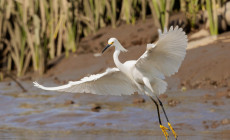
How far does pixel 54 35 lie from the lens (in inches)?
593

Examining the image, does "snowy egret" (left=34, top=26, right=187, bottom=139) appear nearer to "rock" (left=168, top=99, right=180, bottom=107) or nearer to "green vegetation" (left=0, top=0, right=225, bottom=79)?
"rock" (left=168, top=99, right=180, bottom=107)

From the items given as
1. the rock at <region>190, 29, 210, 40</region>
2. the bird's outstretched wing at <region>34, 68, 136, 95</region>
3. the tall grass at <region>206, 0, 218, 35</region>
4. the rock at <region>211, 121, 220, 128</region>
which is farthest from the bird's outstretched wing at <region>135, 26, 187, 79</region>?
the rock at <region>190, 29, 210, 40</region>

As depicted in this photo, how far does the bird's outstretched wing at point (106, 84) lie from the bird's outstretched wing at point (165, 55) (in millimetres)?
511

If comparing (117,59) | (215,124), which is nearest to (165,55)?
(117,59)

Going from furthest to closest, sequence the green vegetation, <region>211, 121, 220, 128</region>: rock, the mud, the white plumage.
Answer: the green vegetation, the mud, <region>211, 121, 220, 128</region>: rock, the white plumage

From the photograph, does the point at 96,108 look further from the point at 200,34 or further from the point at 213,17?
the point at 200,34

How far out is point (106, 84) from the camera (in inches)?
298

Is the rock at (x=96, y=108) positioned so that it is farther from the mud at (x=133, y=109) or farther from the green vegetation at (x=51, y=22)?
the green vegetation at (x=51, y=22)

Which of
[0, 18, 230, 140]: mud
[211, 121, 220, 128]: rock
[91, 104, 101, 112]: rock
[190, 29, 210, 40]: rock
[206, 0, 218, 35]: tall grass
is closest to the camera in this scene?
[211, 121, 220, 128]: rock

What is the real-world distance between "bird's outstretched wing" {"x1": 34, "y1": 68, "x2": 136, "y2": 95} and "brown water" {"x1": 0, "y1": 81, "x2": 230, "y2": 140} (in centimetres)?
65

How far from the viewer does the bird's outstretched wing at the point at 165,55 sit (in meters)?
6.05

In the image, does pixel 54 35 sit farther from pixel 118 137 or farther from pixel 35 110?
pixel 118 137

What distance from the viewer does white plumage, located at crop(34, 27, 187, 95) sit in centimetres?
619

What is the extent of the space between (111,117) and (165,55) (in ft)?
8.77
